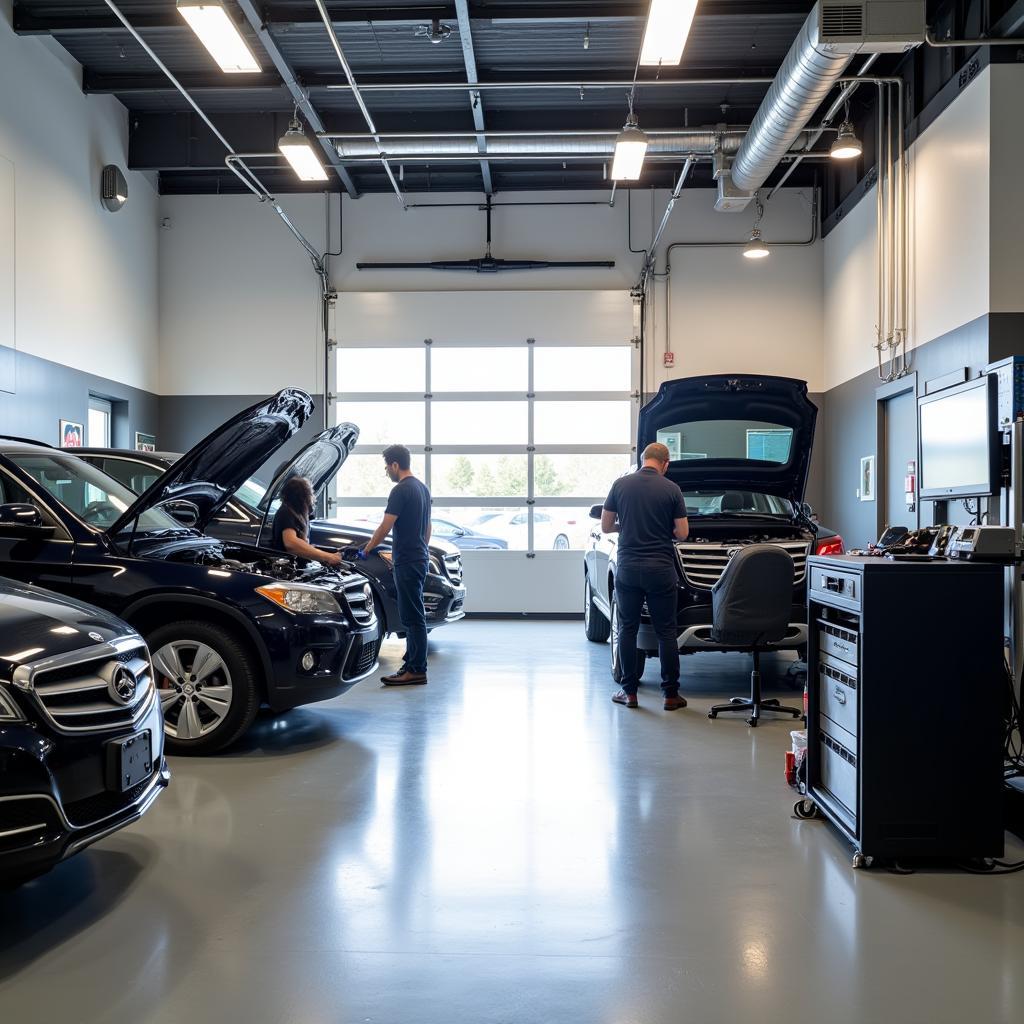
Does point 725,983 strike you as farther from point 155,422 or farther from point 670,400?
point 155,422

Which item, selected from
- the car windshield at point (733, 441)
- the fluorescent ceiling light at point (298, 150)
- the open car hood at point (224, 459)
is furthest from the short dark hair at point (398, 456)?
the fluorescent ceiling light at point (298, 150)

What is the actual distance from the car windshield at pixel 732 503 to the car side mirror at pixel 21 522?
14.4ft

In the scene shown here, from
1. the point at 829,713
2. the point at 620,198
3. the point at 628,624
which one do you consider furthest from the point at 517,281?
the point at 829,713

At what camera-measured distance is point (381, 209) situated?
12.0m

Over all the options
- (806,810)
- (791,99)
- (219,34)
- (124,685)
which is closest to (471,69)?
(219,34)

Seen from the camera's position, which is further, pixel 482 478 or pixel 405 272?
pixel 405 272

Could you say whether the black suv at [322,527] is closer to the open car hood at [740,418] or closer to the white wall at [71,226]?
the open car hood at [740,418]

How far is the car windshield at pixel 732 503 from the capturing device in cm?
698

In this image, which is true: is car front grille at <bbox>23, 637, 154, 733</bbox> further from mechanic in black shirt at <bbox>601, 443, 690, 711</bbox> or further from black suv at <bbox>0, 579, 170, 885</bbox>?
mechanic in black shirt at <bbox>601, 443, 690, 711</bbox>

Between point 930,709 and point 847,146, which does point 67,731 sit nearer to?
point 930,709

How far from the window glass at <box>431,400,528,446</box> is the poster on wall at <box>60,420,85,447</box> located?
4.04 metres

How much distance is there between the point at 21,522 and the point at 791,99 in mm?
6576

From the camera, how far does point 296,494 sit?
6.10 m

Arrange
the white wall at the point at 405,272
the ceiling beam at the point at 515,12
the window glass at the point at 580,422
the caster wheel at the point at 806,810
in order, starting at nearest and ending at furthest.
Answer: the caster wheel at the point at 806,810 → the ceiling beam at the point at 515,12 → the white wall at the point at 405,272 → the window glass at the point at 580,422
